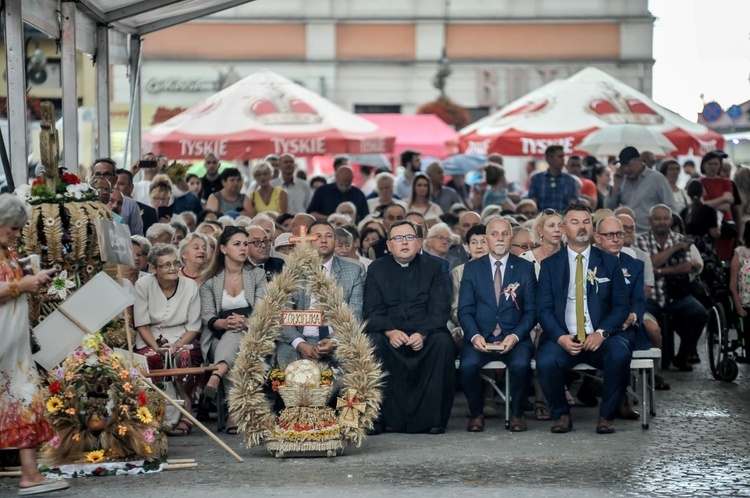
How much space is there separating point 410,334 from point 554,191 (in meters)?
7.92

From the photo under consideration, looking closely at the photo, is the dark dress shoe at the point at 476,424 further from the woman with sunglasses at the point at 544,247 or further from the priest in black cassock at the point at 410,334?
the woman with sunglasses at the point at 544,247

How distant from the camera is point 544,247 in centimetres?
1262

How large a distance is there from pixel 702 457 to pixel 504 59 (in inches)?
1278

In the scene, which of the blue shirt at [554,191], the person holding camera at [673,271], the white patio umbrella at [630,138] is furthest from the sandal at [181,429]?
the white patio umbrella at [630,138]

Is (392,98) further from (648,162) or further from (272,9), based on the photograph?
(648,162)

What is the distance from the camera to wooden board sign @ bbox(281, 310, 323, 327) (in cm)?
1040

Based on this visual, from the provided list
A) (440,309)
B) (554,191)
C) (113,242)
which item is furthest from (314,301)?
(554,191)

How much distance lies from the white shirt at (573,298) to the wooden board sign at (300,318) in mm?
2176

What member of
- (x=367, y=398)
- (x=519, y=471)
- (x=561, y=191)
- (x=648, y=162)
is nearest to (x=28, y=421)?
(x=367, y=398)

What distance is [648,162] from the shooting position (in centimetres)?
2155

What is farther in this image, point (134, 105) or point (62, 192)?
point (134, 105)

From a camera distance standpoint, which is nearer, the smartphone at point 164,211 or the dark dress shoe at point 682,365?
the dark dress shoe at point 682,365

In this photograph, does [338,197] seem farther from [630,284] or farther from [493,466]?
[493,466]

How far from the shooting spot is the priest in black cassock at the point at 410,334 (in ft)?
36.7
